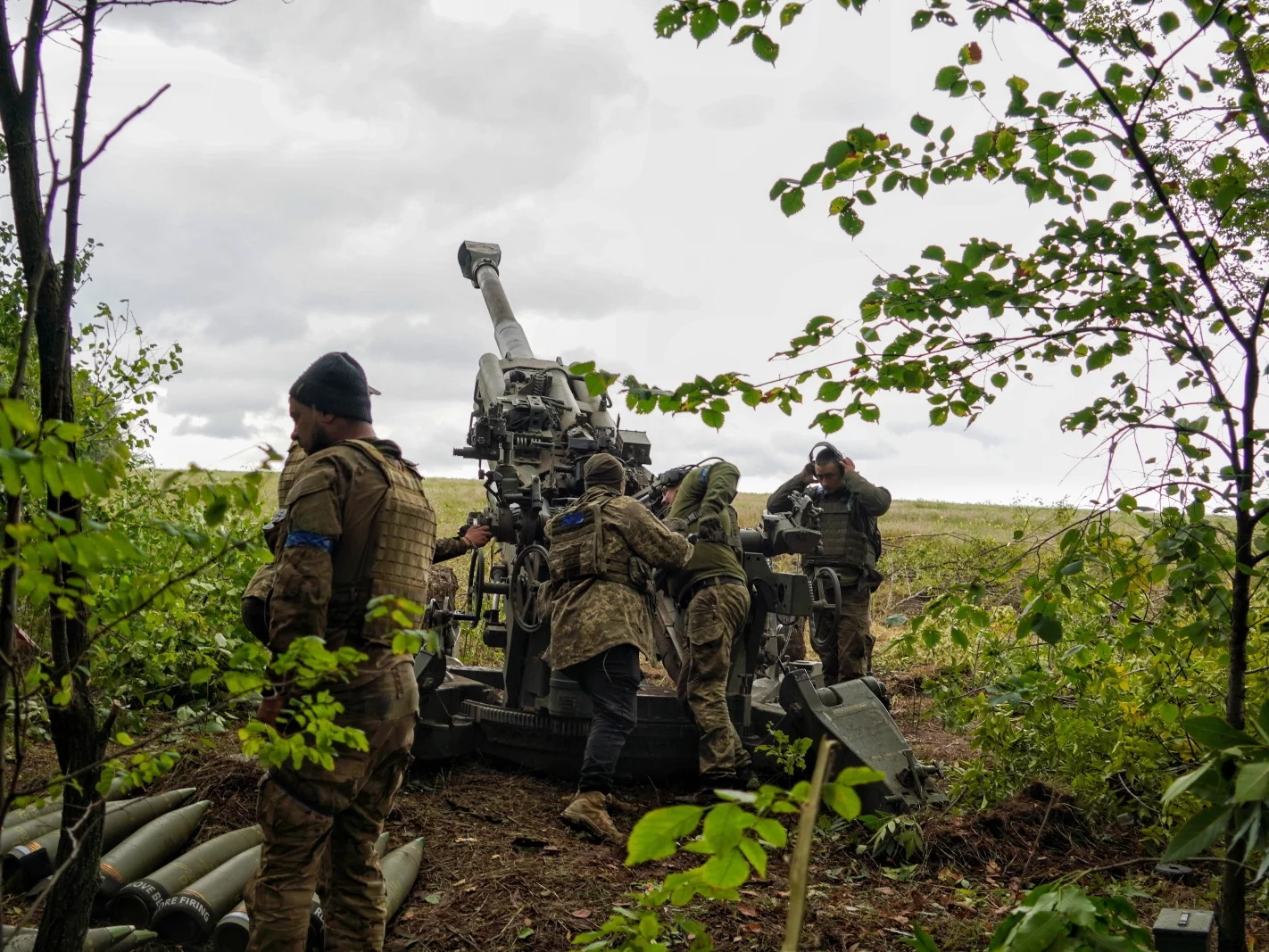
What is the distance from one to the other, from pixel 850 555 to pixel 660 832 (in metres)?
8.19

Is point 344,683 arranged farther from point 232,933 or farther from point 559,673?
point 559,673

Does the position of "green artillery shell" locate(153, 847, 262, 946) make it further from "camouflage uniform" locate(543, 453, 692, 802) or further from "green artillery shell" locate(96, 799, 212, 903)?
"camouflage uniform" locate(543, 453, 692, 802)

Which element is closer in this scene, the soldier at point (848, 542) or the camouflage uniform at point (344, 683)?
the camouflage uniform at point (344, 683)

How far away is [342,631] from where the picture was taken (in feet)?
12.4

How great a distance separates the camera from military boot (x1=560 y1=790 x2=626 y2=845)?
5.82 meters

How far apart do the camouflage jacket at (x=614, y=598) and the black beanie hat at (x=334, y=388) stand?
264cm

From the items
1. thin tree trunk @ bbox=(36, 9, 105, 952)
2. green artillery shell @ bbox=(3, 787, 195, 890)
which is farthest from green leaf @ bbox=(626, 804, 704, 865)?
green artillery shell @ bbox=(3, 787, 195, 890)

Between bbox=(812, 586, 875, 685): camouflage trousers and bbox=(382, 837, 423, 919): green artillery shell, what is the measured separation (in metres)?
4.86

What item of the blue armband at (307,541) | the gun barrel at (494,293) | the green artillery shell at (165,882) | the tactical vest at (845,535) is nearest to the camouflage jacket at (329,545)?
the blue armband at (307,541)

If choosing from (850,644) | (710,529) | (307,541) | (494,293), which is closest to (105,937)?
(307,541)

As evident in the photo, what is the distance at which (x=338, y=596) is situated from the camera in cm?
378

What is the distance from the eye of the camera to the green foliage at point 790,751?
6223 millimetres

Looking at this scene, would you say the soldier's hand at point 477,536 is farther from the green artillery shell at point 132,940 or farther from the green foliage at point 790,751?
the green artillery shell at point 132,940

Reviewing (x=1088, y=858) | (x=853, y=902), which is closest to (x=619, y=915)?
(x=853, y=902)
